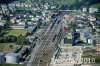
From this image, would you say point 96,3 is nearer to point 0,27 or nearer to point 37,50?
point 0,27

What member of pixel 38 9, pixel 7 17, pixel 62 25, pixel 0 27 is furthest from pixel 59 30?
pixel 38 9

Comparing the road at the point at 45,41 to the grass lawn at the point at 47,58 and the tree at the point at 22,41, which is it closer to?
the grass lawn at the point at 47,58

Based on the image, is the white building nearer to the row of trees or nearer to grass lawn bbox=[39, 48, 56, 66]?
grass lawn bbox=[39, 48, 56, 66]

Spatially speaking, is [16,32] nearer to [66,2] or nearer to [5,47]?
[5,47]

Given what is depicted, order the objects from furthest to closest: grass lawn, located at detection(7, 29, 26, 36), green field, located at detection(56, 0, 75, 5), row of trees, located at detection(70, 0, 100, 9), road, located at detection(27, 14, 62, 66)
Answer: green field, located at detection(56, 0, 75, 5), row of trees, located at detection(70, 0, 100, 9), grass lawn, located at detection(7, 29, 26, 36), road, located at detection(27, 14, 62, 66)

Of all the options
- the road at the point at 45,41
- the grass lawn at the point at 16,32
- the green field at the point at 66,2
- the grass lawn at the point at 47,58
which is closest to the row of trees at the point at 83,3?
the green field at the point at 66,2

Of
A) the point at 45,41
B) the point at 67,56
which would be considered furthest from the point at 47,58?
the point at 45,41

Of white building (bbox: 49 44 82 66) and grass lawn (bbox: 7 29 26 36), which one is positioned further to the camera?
grass lawn (bbox: 7 29 26 36)

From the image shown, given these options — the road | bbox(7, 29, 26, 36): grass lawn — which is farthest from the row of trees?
bbox(7, 29, 26, 36): grass lawn
